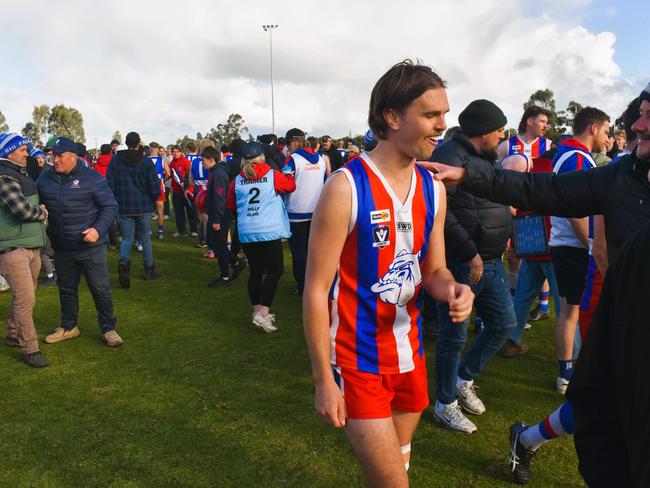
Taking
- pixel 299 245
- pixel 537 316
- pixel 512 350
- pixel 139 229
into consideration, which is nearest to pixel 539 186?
pixel 512 350

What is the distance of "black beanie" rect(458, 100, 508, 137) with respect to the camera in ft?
11.1

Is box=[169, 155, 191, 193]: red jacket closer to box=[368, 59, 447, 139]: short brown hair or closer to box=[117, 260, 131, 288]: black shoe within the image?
box=[117, 260, 131, 288]: black shoe

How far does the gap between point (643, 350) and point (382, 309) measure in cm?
109

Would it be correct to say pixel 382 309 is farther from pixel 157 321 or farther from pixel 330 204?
pixel 157 321

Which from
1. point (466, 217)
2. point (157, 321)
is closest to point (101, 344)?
point (157, 321)

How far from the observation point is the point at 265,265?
586 centimetres

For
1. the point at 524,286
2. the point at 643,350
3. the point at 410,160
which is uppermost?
the point at 410,160

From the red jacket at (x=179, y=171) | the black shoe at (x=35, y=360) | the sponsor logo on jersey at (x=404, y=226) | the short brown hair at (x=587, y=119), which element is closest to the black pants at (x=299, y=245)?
the black shoe at (x=35, y=360)

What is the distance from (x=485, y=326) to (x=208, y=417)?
7.48 ft

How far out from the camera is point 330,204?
6.12 feet

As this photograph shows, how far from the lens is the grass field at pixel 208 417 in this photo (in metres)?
3.22

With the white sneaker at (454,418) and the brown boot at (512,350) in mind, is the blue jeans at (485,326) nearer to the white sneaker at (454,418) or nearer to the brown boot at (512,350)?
the white sneaker at (454,418)

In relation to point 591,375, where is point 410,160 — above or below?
above

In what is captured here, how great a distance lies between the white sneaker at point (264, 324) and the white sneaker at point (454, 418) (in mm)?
2509
